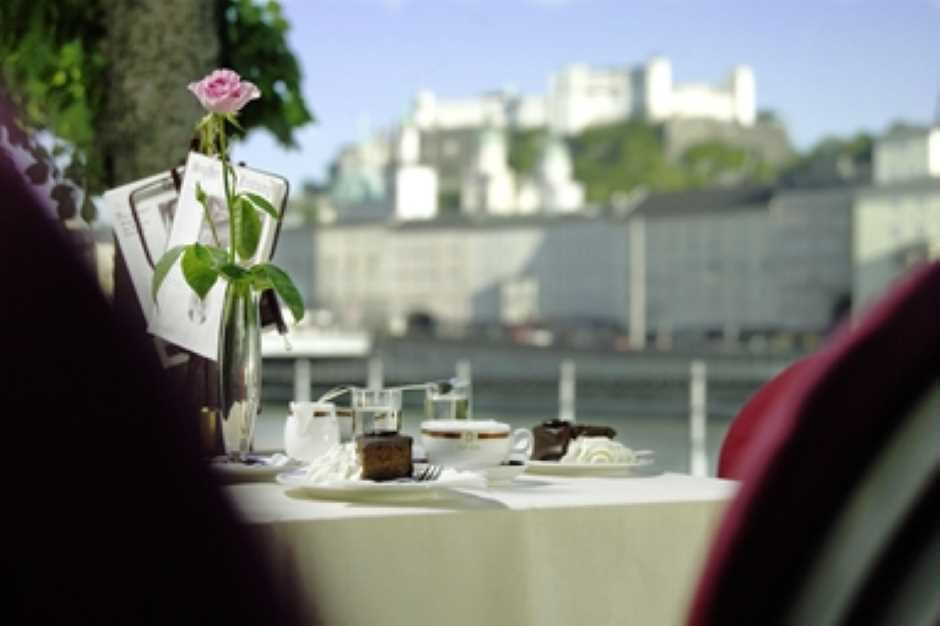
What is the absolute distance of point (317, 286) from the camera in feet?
245

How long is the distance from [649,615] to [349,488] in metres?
0.26

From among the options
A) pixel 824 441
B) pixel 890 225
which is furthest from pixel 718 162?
pixel 824 441

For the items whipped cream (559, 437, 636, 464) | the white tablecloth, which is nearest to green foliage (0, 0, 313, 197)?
whipped cream (559, 437, 636, 464)

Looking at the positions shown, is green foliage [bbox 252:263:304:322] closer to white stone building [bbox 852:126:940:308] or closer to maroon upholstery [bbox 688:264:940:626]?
maroon upholstery [bbox 688:264:940:626]

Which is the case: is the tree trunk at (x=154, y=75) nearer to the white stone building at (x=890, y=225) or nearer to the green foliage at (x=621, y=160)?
the white stone building at (x=890, y=225)

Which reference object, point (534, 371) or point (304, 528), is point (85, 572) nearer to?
point (304, 528)

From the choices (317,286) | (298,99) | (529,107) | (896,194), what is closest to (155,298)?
(298,99)

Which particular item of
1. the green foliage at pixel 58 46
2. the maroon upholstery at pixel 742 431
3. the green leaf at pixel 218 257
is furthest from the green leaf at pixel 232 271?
the green foliage at pixel 58 46

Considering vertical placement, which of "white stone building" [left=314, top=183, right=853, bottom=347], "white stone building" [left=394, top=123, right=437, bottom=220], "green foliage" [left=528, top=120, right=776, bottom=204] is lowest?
"white stone building" [left=314, top=183, right=853, bottom=347]

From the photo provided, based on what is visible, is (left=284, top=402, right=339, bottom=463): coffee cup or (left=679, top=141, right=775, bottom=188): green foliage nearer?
(left=284, top=402, right=339, bottom=463): coffee cup

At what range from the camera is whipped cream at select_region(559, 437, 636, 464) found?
1.82 metres

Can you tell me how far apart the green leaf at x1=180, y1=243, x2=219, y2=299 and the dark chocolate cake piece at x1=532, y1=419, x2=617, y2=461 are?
387mm

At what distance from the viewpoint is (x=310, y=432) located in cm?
179

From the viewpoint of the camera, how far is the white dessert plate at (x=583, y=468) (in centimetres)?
180
